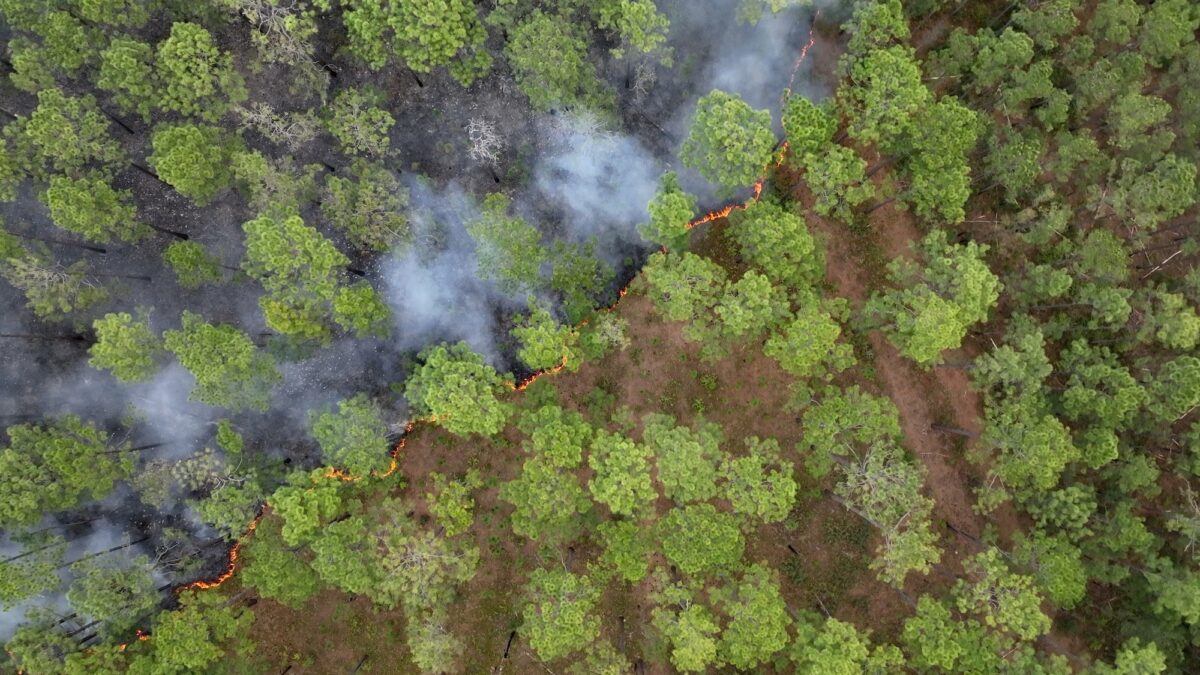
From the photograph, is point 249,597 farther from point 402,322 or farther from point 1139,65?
point 1139,65

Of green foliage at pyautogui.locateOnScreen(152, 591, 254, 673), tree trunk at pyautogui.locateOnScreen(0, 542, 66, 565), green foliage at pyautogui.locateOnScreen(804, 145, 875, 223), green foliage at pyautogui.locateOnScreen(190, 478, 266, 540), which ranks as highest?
green foliage at pyautogui.locateOnScreen(804, 145, 875, 223)

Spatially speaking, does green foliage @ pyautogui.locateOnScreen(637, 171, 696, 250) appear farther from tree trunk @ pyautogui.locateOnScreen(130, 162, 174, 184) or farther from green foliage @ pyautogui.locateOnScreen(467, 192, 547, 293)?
tree trunk @ pyautogui.locateOnScreen(130, 162, 174, 184)

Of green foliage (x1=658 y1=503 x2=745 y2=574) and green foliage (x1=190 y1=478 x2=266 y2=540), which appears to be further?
green foliage (x1=190 y1=478 x2=266 y2=540)

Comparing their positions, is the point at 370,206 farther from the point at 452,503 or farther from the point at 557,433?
the point at 452,503

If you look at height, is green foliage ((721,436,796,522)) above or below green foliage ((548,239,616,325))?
below

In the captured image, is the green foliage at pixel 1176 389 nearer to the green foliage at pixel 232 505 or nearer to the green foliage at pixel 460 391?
the green foliage at pixel 460 391

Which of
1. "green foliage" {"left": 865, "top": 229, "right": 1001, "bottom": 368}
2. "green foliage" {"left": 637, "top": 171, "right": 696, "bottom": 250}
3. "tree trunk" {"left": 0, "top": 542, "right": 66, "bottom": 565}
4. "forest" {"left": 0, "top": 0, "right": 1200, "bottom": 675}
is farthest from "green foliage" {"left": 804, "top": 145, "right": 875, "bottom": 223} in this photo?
"tree trunk" {"left": 0, "top": 542, "right": 66, "bottom": 565}

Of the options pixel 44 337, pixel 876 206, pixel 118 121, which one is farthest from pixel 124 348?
pixel 876 206

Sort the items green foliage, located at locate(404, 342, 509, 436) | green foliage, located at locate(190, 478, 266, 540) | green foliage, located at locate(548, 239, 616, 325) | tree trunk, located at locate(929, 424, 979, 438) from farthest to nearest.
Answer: tree trunk, located at locate(929, 424, 979, 438) → green foliage, located at locate(548, 239, 616, 325) → green foliage, located at locate(190, 478, 266, 540) → green foliage, located at locate(404, 342, 509, 436)
